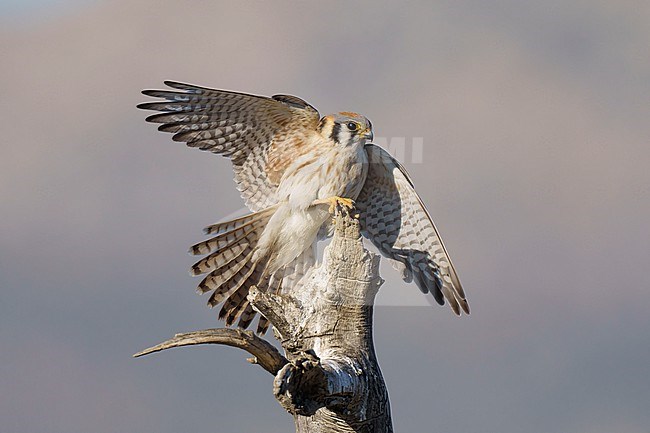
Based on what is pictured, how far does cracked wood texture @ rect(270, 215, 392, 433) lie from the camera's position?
15.5 ft

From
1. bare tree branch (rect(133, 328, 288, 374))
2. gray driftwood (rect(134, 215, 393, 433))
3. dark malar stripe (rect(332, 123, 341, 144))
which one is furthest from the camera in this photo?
dark malar stripe (rect(332, 123, 341, 144))

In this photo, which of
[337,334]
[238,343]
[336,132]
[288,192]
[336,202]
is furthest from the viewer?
[288,192]

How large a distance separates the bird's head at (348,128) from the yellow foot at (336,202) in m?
0.40

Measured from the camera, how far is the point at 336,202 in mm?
6094

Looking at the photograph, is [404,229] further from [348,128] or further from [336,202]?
[348,128]

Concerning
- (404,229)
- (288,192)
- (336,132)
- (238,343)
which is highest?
(336,132)

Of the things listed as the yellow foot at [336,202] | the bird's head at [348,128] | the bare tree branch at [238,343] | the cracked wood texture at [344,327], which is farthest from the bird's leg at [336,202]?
the bare tree branch at [238,343]

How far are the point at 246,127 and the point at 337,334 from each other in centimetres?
206

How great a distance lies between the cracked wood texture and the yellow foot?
2.85 feet

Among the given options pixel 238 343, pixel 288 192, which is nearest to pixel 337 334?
pixel 238 343

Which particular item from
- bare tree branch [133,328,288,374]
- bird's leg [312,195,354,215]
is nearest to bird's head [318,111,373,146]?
bird's leg [312,195,354,215]

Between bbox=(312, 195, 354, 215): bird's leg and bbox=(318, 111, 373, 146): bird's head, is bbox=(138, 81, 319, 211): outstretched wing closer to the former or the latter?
bbox=(318, 111, 373, 146): bird's head

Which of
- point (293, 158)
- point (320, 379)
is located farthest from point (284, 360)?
point (293, 158)

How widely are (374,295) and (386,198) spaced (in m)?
1.69
